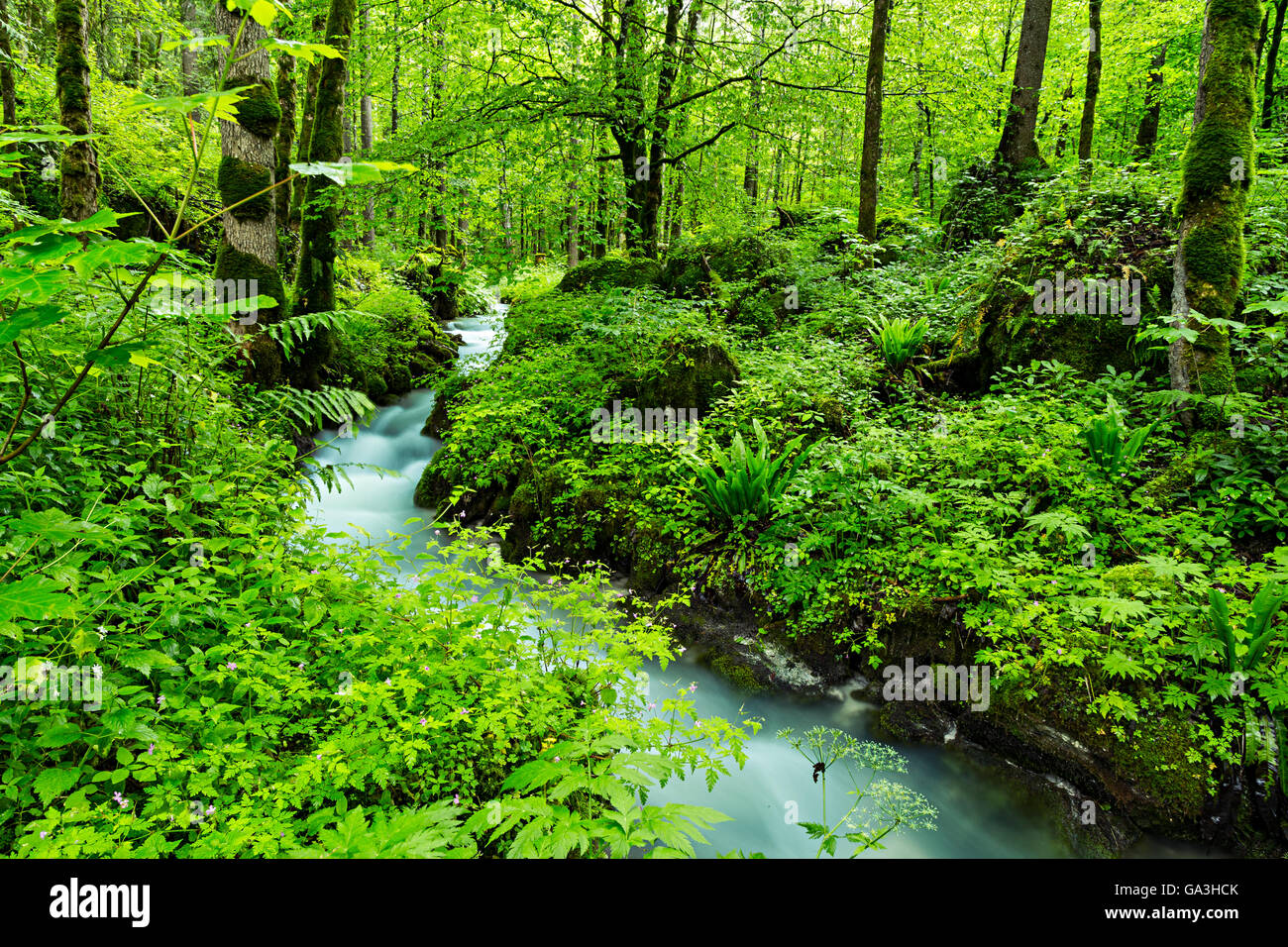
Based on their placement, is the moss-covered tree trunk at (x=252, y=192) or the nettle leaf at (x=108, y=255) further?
the moss-covered tree trunk at (x=252, y=192)

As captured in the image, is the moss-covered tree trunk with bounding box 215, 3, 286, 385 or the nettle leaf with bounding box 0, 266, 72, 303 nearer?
the nettle leaf with bounding box 0, 266, 72, 303

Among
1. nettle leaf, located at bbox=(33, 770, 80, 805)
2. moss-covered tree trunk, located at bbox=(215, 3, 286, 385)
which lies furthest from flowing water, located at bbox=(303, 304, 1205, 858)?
moss-covered tree trunk, located at bbox=(215, 3, 286, 385)

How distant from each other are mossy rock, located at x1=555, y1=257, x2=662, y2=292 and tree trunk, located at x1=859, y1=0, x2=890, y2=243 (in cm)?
357

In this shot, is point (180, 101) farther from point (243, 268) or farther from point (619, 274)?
point (619, 274)

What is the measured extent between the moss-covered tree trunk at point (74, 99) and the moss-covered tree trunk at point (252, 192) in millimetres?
1063

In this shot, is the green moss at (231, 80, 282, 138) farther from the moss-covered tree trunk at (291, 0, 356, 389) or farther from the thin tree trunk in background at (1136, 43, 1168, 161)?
the thin tree trunk in background at (1136, 43, 1168, 161)

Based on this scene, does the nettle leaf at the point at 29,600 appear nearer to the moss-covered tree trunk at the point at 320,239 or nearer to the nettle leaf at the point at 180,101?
the nettle leaf at the point at 180,101

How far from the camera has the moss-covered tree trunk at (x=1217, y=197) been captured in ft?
15.6

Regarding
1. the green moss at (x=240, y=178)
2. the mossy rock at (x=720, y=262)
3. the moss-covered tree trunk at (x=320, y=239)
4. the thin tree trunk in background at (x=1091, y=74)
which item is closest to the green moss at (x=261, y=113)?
the green moss at (x=240, y=178)

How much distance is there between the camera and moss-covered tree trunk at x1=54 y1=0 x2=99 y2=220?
5375 mm

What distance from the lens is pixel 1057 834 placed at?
138 inches

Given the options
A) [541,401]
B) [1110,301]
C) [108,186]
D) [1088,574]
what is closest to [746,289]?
[541,401]

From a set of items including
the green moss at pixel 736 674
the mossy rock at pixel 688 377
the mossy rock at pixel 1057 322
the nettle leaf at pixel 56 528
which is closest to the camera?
the nettle leaf at pixel 56 528
